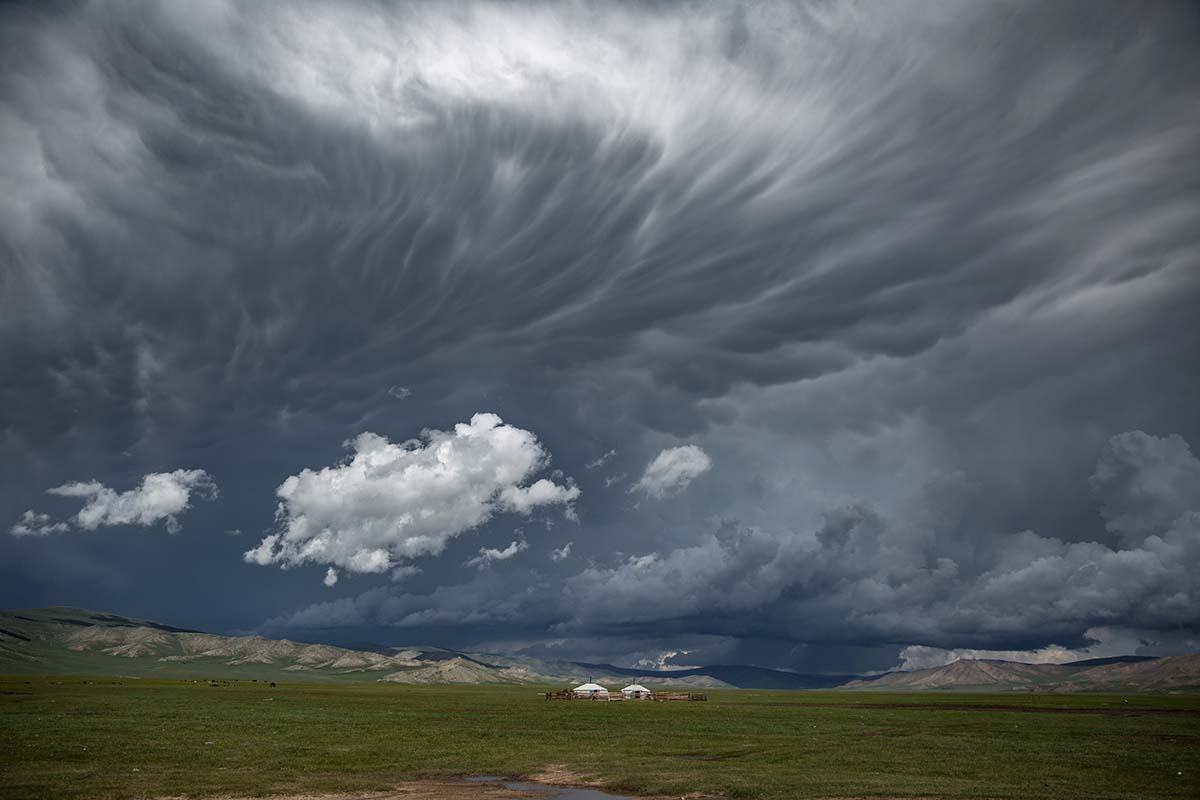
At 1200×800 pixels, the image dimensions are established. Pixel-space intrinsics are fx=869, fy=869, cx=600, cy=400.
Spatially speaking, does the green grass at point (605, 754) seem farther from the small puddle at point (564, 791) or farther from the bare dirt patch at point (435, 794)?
the small puddle at point (564, 791)

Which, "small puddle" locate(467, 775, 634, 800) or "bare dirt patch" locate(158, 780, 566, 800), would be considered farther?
"small puddle" locate(467, 775, 634, 800)

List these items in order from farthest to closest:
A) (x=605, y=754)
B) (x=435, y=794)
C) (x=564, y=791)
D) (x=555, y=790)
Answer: (x=605, y=754) < (x=555, y=790) < (x=564, y=791) < (x=435, y=794)

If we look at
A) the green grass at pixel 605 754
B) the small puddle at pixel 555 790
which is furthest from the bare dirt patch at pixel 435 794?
the green grass at pixel 605 754

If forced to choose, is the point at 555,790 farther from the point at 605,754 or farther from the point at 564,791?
the point at 605,754

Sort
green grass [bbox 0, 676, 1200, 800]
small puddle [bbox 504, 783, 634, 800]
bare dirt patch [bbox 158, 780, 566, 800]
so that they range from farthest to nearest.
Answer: green grass [bbox 0, 676, 1200, 800]
small puddle [bbox 504, 783, 634, 800]
bare dirt patch [bbox 158, 780, 566, 800]

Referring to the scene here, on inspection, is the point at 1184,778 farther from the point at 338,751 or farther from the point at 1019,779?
the point at 338,751

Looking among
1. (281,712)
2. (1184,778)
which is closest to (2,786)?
(1184,778)

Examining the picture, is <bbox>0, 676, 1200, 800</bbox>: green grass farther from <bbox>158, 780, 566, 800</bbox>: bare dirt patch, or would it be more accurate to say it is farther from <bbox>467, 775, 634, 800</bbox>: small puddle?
<bbox>467, 775, 634, 800</bbox>: small puddle

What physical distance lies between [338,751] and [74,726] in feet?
107

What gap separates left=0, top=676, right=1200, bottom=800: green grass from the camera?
46.2m

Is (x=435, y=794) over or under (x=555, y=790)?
over

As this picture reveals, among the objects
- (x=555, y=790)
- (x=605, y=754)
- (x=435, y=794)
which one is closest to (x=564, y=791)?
(x=555, y=790)

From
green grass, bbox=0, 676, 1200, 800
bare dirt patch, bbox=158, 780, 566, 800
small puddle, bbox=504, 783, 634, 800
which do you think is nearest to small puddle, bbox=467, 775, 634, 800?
small puddle, bbox=504, 783, 634, 800

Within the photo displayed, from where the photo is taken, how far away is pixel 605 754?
65.4 meters
